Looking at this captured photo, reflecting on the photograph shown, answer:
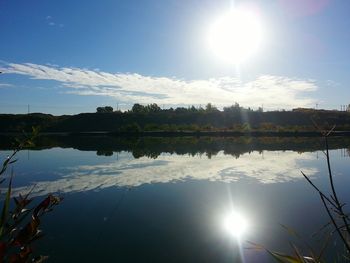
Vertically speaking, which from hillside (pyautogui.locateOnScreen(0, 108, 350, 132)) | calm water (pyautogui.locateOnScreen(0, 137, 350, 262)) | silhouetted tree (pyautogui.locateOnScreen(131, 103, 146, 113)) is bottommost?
calm water (pyautogui.locateOnScreen(0, 137, 350, 262))

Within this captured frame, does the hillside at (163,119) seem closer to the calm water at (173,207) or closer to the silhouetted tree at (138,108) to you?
the silhouetted tree at (138,108)

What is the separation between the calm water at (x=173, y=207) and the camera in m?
5.91

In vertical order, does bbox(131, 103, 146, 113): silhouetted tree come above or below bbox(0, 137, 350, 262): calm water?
above

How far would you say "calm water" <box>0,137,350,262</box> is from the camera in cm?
591

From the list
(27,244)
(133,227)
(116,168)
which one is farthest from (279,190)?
(27,244)

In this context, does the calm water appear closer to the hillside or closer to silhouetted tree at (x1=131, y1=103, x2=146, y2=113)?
the hillside

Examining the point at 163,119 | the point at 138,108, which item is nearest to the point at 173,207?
the point at 163,119

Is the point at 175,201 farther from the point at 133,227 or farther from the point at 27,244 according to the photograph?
the point at 27,244

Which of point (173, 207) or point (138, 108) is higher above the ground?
point (138, 108)

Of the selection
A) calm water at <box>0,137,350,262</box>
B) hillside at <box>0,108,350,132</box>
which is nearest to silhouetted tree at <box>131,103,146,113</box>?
hillside at <box>0,108,350,132</box>

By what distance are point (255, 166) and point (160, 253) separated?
10.2 m

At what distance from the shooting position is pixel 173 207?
8438 mm

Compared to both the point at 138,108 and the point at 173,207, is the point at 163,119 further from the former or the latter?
the point at 173,207

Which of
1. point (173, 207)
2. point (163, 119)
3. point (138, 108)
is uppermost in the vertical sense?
point (138, 108)
